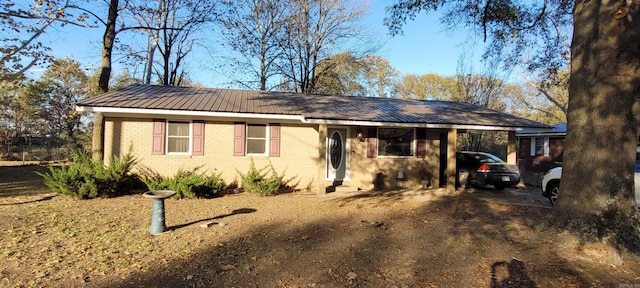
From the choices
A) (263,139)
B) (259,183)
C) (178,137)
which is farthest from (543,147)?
(178,137)

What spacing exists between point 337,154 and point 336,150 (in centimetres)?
15

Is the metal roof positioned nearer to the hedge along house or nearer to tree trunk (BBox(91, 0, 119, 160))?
the hedge along house

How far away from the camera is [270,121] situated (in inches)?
476

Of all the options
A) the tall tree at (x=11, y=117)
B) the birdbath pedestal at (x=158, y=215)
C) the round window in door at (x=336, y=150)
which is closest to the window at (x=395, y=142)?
the round window in door at (x=336, y=150)

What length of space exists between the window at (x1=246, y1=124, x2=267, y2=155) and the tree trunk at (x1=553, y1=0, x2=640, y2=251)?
28.7ft

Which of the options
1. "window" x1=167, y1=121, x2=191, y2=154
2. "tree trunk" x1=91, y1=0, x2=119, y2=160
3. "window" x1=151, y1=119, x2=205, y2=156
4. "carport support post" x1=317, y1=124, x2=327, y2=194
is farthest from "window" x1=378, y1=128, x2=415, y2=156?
"tree trunk" x1=91, y1=0, x2=119, y2=160

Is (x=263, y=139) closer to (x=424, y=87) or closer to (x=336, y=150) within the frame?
(x=336, y=150)

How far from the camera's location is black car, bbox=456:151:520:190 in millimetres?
11828

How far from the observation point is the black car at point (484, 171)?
11.8 m

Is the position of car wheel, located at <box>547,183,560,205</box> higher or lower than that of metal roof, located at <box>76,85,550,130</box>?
lower

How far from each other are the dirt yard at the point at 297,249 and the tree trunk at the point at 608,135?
18.5 inches

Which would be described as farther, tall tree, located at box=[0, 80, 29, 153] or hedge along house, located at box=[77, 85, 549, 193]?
tall tree, located at box=[0, 80, 29, 153]

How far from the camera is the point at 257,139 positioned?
39.9 ft

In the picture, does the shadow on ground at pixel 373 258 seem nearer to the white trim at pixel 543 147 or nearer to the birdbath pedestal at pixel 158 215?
the birdbath pedestal at pixel 158 215
